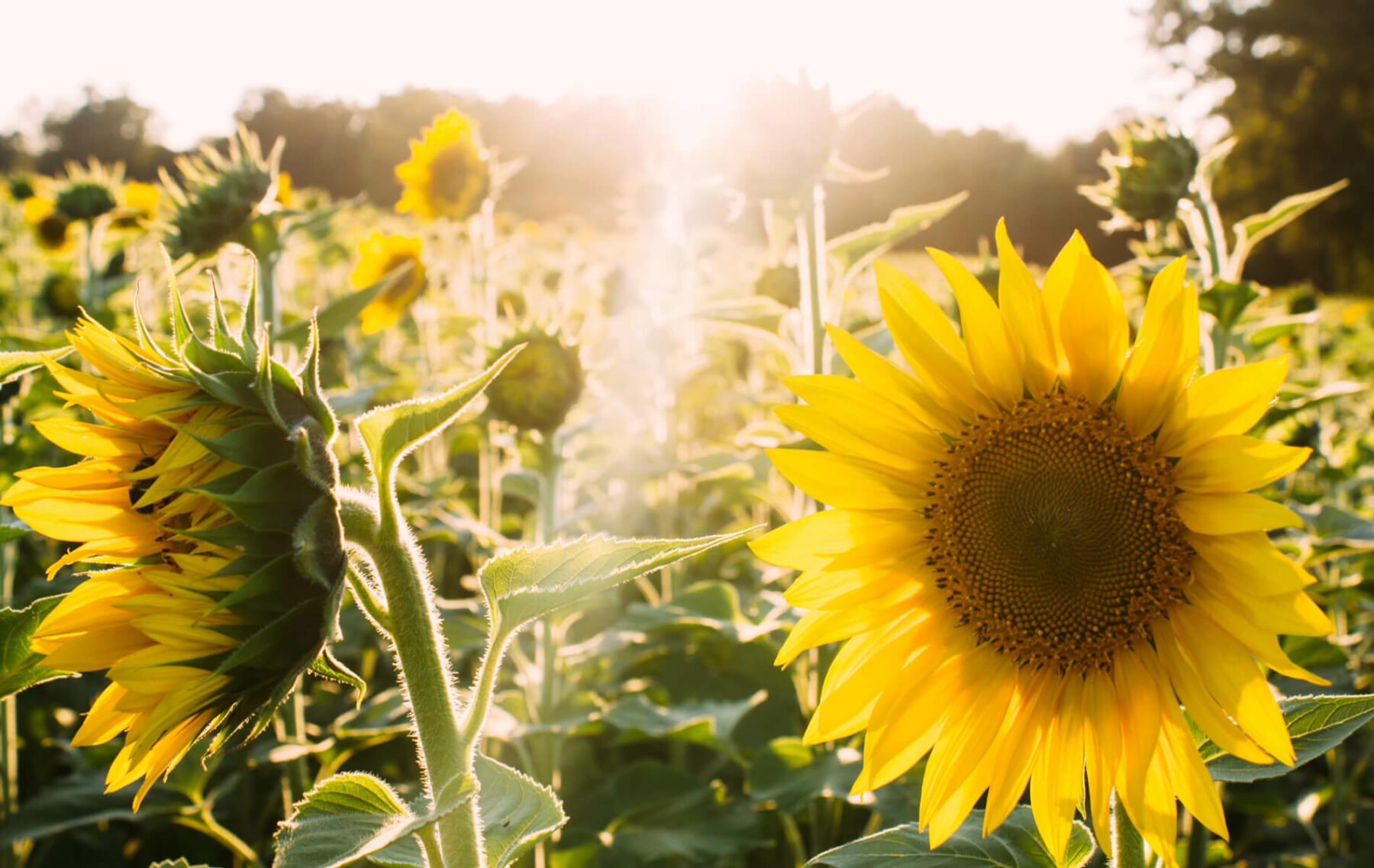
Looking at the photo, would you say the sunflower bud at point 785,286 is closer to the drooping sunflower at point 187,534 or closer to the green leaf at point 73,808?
the green leaf at point 73,808

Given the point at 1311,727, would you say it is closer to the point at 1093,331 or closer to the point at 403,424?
the point at 1093,331

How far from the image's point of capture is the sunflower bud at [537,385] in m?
2.25

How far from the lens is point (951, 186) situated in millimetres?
24125

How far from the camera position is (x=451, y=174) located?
344 cm

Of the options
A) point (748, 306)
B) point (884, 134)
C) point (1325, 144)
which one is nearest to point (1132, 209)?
point (748, 306)

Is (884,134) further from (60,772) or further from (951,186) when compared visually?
(60,772)

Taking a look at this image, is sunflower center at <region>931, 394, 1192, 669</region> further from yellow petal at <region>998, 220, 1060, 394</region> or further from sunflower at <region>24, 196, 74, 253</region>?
sunflower at <region>24, 196, 74, 253</region>

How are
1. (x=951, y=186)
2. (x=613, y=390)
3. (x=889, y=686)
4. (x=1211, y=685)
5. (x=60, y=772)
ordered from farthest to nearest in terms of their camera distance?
(x=951, y=186)
(x=613, y=390)
(x=60, y=772)
(x=889, y=686)
(x=1211, y=685)

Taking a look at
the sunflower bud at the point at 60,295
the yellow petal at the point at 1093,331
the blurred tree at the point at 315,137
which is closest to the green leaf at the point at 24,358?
the yellow petal at the point at 1093,331

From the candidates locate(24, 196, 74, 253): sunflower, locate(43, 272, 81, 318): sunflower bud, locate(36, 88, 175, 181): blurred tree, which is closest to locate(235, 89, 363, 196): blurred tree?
locate(36, 88, 175, 181): blurred tree

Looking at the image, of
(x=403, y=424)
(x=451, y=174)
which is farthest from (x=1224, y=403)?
(x=451, y=174)

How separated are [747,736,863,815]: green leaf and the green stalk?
657mm

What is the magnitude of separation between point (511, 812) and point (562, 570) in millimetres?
255

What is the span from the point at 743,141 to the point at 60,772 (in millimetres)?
2411
